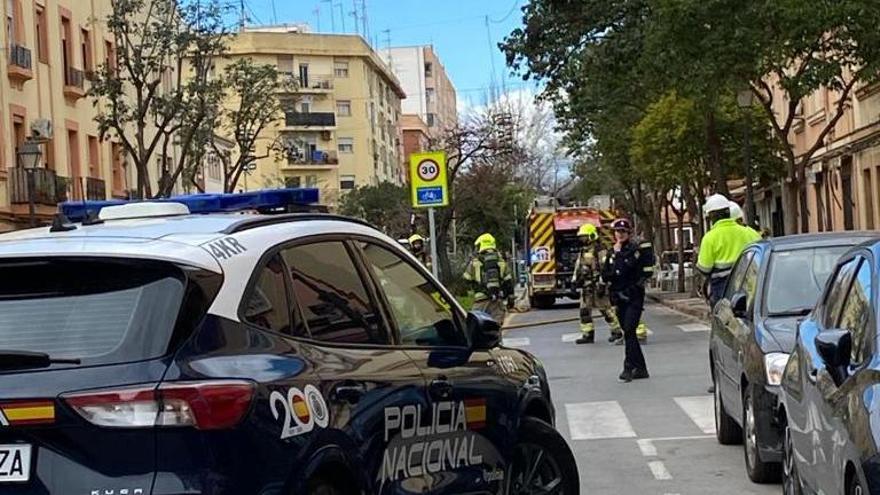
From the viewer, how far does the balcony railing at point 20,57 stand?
3375cm

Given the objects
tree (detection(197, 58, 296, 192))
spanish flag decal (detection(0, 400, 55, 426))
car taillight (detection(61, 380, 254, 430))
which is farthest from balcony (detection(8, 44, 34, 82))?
car taillight (detection(61, 380, 254, 430))

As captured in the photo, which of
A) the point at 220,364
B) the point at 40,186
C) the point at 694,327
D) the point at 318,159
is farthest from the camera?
the point at 318,159

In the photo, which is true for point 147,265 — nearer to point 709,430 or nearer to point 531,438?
point 531,438

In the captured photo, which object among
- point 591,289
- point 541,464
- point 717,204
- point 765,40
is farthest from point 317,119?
point 541,464

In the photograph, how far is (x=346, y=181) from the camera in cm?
9619

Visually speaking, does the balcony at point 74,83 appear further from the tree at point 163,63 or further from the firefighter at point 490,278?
the firefighter at point 490,278

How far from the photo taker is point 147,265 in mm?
4480

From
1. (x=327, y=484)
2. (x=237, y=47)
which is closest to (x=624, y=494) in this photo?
A: (x=327, y=484)

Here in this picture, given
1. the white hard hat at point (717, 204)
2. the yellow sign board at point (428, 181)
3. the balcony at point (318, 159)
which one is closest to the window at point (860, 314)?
the white hard hat at point (717, 204)

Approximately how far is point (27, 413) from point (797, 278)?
6.61 meters

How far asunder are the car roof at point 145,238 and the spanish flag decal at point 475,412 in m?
1.25

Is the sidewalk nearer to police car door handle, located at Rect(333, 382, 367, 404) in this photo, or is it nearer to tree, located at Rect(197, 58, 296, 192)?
tree, located at Rect(197, 58, 296, 192)

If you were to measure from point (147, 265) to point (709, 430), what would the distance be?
786 centimetres

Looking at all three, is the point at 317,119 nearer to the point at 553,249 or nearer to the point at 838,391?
the point at 553,249
